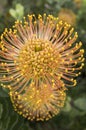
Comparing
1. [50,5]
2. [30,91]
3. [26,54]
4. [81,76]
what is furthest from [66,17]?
[30,91]

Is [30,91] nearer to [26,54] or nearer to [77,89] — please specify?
[26,54]

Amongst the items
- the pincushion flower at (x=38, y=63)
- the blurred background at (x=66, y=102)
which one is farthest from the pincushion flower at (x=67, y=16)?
the pincushion flower at (x=38, y=63)

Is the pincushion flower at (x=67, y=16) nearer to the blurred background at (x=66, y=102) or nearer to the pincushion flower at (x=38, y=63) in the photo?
the blurred background at (x=66, y=102)

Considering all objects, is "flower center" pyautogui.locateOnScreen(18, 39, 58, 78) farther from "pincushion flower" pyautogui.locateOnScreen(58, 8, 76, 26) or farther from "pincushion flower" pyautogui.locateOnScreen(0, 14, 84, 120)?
"pincushion flower" pyautogui.locateOnScreen(58, 8, 76, 26)

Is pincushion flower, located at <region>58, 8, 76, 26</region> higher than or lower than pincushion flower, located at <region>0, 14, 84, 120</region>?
higher

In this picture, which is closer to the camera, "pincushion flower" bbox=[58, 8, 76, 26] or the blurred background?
the blurred background

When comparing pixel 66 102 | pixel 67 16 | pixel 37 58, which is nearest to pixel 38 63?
pixel 37 58

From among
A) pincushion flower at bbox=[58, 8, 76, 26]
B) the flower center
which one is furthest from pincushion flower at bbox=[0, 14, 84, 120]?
pincushion flower at bbox=[58, 8, 76, 26]
